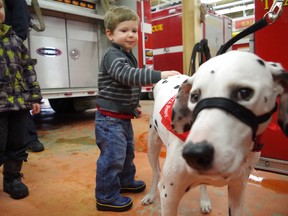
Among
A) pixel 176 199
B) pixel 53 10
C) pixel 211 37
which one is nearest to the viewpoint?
pixel 176 199

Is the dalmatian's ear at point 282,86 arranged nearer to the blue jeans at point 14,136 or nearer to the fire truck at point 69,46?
the blue jeans at point 14,136

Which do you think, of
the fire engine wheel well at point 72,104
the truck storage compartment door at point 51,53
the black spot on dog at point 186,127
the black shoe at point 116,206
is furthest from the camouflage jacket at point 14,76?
the fire engine wheel well at point 72,104

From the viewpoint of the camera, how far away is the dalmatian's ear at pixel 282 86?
83 cm

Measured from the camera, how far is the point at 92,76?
508 cm

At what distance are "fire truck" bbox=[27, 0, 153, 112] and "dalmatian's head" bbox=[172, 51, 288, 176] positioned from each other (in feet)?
12.0

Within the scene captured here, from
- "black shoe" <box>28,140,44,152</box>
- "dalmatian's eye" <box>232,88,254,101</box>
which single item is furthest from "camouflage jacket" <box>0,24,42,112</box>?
"dalmatian's eye" <box>232,88,254,101</box>

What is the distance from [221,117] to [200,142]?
97 mm

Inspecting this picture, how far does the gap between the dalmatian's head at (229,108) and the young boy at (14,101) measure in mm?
1543

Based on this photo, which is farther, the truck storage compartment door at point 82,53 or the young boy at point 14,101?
the truck storage compartment door at point 82,53

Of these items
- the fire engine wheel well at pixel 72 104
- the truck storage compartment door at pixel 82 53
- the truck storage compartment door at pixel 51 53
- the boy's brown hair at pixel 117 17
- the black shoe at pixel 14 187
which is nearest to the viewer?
the boy's brown hair at pixel 117 17

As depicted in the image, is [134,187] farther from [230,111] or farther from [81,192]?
[230,111]

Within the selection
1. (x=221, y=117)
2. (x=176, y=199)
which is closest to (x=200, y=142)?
(x=221, y=117)

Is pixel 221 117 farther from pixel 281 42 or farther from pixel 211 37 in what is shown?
pixel 211 37

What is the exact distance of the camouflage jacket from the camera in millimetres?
1896
